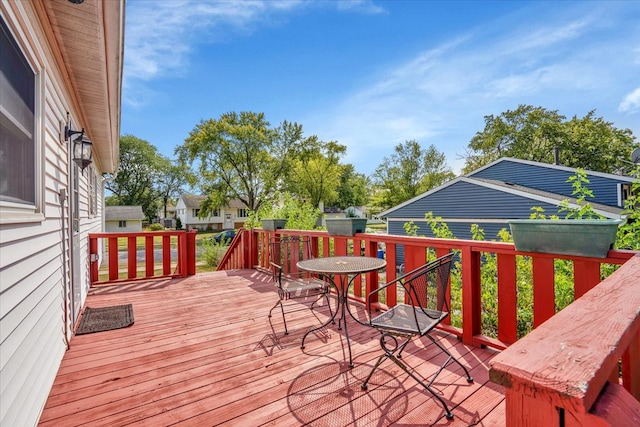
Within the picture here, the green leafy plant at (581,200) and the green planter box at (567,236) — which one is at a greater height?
the green leafy plant at (581,200)

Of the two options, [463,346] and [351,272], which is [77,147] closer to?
[351,272]

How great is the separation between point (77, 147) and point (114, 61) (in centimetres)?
120

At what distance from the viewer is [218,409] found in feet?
5.98

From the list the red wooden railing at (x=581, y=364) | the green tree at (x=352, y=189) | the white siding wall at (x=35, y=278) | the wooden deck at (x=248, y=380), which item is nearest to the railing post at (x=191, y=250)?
the wooden deck at (x=248, y=380)

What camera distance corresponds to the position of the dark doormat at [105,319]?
10.3ft

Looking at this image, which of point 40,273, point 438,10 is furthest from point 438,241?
point 438,10

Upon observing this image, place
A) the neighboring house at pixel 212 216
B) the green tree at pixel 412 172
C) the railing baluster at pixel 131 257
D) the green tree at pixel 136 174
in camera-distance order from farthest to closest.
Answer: the neighboring house at pixel 212 216
the green tree at pixel 136 174
the green tree at pixel 412 172
the railing baluster at pixel 131 257

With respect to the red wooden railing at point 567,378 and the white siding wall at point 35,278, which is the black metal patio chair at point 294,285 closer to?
the white siding wall at point 35,278

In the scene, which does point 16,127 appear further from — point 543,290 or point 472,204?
point 472,204

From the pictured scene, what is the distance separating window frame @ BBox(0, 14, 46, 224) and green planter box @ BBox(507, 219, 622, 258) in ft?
9.52

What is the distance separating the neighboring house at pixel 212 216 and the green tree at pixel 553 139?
26895 millimetres

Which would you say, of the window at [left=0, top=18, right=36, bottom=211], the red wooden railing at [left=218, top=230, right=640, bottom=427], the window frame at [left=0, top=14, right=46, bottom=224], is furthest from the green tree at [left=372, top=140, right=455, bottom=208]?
the window at [left=0, top=18, right=36, bottom=211]

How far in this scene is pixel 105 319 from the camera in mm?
3412

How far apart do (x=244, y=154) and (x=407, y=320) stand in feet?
77.7
